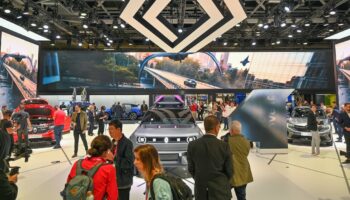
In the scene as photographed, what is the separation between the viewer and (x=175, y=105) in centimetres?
872

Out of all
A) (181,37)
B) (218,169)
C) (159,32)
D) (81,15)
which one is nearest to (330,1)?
(181,37)

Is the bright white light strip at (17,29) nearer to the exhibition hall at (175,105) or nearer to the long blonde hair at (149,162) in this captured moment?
the exhibition hall at (175,105)

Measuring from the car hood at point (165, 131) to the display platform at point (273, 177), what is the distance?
902 mm

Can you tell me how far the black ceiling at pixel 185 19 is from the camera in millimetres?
11734

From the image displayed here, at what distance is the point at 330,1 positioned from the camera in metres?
11.2

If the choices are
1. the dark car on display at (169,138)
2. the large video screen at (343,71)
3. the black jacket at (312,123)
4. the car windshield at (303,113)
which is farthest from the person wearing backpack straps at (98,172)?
the large video screen at (343,71)

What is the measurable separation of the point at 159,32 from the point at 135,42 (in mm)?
13331

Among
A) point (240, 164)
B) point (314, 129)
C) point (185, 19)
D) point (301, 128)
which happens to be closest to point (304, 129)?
point (301, 128)

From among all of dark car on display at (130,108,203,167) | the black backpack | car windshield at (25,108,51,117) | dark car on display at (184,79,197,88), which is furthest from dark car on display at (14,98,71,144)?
dark car on display at (184,79,197,88)

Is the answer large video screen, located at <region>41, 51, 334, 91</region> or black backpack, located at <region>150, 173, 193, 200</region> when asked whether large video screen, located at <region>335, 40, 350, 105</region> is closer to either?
large video screen, located at <region>41, 51, 334, 91</region>

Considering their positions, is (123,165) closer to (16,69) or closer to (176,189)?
(176,189)

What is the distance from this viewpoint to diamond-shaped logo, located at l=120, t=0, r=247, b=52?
6.34 meters

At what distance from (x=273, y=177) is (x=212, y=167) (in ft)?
12.0

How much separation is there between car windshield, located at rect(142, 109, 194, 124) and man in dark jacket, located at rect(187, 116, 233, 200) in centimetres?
399
